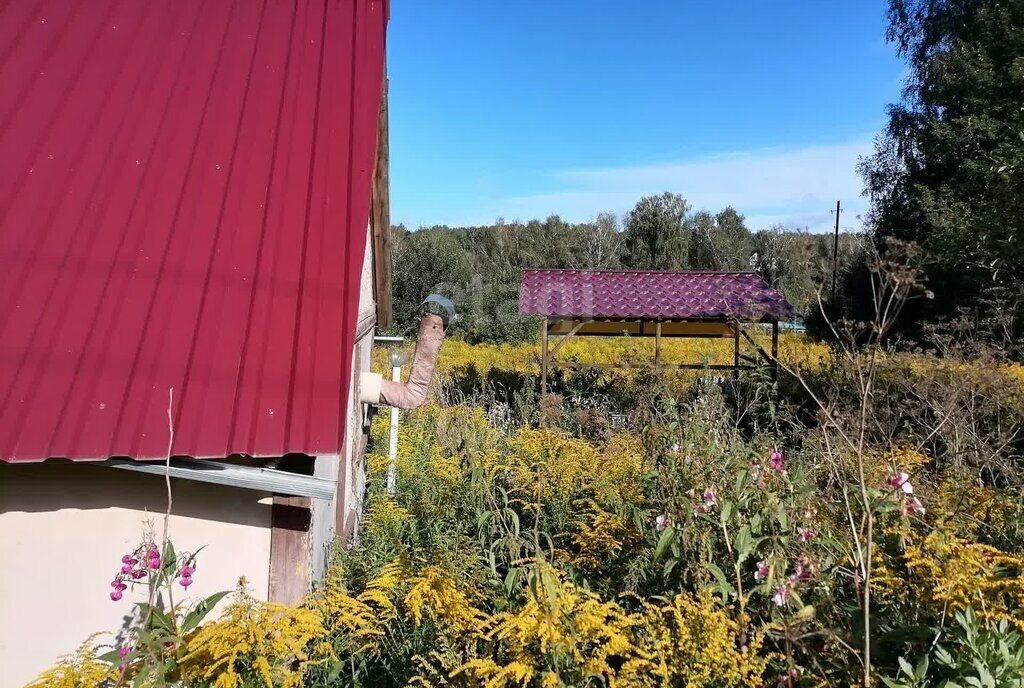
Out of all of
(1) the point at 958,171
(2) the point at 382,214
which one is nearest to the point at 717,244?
(1) the point at 958,171

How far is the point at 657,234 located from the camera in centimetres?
3759

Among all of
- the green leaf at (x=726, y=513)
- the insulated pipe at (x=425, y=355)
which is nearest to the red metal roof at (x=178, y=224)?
the insulated pipe at (x=425, y=355)

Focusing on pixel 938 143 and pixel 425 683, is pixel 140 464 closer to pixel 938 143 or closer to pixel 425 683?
pixel 425 683

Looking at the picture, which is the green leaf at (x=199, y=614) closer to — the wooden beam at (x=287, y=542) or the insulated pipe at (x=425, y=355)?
the wooden beam at (x=287, y=542)

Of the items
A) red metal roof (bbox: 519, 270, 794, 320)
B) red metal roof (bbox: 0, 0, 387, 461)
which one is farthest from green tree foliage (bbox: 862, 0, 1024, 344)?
red metal roof (bbox: 0, 0, 387, 461)

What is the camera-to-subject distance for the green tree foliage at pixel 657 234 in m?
37.2

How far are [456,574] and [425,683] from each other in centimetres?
70

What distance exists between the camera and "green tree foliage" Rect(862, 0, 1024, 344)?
10.1 meters

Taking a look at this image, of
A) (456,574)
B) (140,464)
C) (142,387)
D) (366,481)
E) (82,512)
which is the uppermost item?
(142,387)

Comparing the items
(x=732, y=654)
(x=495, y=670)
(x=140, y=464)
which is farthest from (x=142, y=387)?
(x=732, y=654)

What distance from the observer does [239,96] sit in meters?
3.93

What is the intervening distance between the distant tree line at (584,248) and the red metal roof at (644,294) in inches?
597

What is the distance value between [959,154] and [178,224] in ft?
75.4

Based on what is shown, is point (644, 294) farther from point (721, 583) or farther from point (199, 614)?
point (199, 614)
